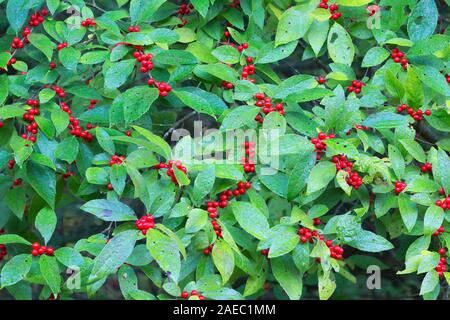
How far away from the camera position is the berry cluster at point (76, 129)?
209 cm

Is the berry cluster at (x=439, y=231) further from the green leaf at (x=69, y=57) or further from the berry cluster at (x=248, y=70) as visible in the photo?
the green leaf at (x=69, y=57)

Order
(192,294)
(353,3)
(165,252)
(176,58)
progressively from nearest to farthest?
(165,252), (192,294), (176,58), (353,3)

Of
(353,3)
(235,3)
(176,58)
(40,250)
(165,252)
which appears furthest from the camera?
(235,3)

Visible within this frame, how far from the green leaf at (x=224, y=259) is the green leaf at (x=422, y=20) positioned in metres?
0.94

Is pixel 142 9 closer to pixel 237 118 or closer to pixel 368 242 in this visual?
pixel 237 118

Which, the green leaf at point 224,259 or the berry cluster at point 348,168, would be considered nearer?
the green leaf at point 224,259

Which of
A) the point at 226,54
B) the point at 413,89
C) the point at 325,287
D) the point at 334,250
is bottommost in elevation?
the point at 325,287

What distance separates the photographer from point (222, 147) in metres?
1.97

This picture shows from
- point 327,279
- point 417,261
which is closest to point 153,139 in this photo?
point 327,279

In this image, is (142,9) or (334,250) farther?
(142,9)


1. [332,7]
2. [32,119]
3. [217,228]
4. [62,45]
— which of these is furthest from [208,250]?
[332,7]

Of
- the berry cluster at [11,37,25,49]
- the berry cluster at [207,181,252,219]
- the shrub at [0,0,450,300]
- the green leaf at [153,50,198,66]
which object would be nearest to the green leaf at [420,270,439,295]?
the shrub at [0,0,450,300]

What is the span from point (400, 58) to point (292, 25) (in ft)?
1.20

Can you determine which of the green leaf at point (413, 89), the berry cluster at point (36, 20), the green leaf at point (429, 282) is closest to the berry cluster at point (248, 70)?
the green leaf at point (413, 89)
